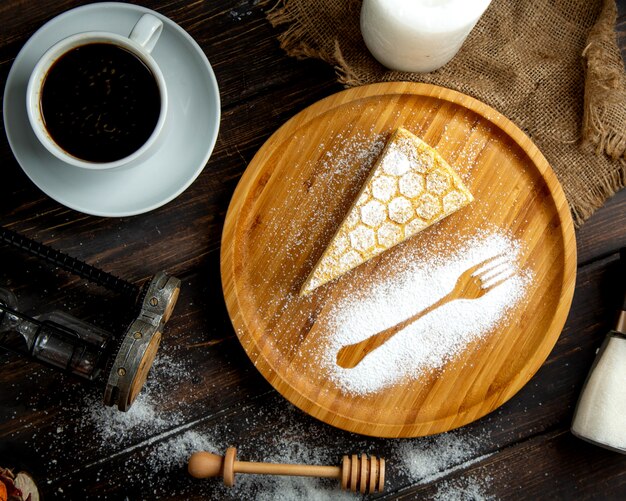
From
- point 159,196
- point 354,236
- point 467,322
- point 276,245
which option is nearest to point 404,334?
point 467,322

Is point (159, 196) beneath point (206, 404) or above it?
above

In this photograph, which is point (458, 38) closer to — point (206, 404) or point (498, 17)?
point (498, 17)

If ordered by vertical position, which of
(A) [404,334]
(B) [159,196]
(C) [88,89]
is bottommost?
(A) [404,334]

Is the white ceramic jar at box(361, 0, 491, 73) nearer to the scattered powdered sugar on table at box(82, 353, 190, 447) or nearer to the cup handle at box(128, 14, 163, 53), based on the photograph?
the cup handle at box(128, 14, 163, 53)

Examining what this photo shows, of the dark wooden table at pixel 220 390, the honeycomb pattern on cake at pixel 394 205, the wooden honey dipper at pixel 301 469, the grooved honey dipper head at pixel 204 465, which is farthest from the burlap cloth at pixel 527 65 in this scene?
the grooved honey dipper head at pixel 204 465

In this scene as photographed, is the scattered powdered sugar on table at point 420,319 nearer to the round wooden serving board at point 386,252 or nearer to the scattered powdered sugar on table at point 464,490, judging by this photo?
the round wooden serving board at point 386,252

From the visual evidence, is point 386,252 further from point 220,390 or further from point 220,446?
point 220,446

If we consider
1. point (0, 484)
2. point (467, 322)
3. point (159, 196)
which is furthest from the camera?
point (467, 322)
